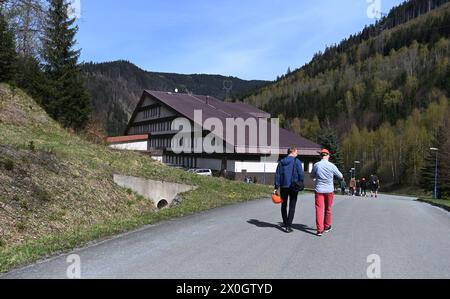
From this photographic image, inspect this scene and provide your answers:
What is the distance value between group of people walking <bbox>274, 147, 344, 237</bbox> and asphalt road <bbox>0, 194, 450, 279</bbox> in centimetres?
37

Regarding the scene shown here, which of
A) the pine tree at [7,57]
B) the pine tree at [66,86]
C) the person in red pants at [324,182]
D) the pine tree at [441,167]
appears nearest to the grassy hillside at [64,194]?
the person in red pants at [324,182]

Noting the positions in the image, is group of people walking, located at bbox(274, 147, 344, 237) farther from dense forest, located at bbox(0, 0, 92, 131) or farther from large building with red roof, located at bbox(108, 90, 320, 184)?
large building with red roof, located at bbox(108, 90, 320, 184)

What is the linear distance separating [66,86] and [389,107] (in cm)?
13636

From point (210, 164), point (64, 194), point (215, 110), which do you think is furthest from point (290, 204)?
point (215, 110)

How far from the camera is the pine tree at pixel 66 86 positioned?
37.7 metres

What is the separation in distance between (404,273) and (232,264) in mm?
2476

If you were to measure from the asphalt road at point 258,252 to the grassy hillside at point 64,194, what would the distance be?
107cm

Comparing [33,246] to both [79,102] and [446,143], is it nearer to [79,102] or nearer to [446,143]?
[79,102]

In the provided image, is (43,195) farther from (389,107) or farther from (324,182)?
(389,107)

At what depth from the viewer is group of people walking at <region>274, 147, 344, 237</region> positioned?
1015 centimetres

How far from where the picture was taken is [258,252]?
316 inches

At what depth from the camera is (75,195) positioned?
52.7 feet

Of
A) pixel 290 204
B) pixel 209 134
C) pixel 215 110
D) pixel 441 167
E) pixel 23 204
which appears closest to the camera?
pixel 290 204

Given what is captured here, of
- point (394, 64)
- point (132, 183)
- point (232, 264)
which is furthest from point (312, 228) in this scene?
point (394, 64)
